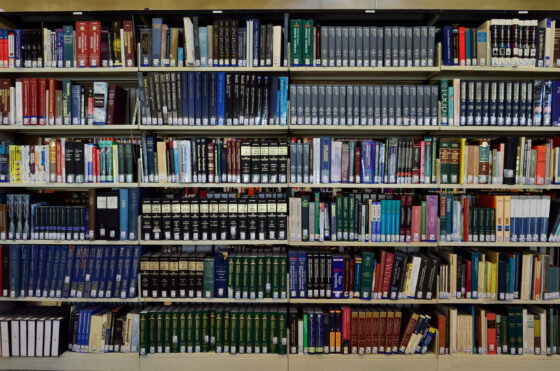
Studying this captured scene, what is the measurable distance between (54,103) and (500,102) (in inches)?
130

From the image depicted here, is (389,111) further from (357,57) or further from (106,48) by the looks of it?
(106,48)

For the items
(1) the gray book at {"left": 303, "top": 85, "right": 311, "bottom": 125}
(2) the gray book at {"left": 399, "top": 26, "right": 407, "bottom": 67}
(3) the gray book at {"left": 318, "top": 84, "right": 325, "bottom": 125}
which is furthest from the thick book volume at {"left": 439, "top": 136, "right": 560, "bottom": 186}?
(1) the gray book at {"left": 303, "top": 85, "right": 311, "bottom": 125}

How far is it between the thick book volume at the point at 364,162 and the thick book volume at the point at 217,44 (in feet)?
2.33

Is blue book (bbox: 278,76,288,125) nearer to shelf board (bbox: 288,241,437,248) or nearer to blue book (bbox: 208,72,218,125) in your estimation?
blue book (bbox: 208,72,218,125)

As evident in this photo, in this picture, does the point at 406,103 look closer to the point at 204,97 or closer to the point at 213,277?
the point at 204,97

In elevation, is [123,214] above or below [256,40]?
below

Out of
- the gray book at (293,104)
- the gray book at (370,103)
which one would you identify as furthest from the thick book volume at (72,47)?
the gray book at (370,103)

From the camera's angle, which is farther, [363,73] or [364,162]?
[363,73]

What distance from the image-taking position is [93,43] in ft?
8.34

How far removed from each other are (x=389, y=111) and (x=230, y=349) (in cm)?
214

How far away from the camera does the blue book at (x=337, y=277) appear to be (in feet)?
8.38

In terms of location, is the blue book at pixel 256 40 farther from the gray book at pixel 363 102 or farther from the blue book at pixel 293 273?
the blue book at pixel 293 273

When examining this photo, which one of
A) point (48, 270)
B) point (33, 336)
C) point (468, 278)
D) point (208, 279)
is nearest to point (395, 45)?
point (468, 278)

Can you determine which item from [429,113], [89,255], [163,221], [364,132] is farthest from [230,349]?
[429,113]
